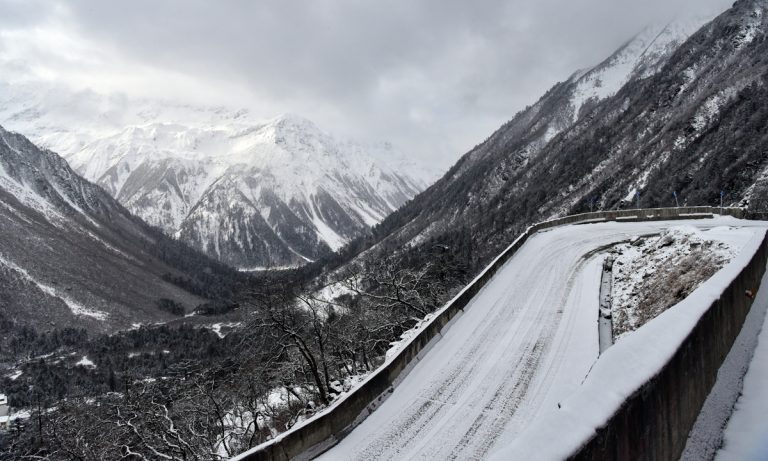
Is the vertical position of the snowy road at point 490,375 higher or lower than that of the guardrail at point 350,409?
lower

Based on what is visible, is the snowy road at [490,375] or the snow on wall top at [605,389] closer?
the snow on wall top at [605,389]

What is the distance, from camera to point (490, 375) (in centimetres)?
1417

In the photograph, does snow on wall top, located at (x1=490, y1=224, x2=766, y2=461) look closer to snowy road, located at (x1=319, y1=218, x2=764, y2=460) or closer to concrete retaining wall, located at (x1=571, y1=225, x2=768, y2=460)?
concrete retaining wall, located at (x1=571, y1=225, x2=768, y2=460)

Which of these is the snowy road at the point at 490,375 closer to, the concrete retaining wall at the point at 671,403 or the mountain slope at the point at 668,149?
the concrete retaining wall at the point at 671,403

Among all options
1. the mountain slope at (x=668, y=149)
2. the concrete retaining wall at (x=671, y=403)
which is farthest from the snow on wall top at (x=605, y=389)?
the mountain slope at (x=668, y=149)

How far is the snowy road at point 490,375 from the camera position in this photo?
11094mm

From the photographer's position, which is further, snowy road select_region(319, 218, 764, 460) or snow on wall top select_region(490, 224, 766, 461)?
snowy road select_region(319, 218, 764, 460)

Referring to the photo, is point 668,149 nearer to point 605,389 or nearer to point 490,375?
point 490,375

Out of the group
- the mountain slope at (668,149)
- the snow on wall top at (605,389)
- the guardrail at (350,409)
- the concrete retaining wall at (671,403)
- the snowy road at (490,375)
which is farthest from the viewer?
the mountain slope at (668,149)

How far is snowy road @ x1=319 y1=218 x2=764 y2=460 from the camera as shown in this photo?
1109 centimetres

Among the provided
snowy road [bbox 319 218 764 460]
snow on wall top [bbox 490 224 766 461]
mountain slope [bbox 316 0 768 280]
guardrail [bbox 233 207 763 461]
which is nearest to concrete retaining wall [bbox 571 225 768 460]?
snow on wall top [bbox 490 224 766 461]

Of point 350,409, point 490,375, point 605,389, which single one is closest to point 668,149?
point 490,375

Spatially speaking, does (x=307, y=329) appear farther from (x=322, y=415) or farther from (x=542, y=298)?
(x=322, y=415)

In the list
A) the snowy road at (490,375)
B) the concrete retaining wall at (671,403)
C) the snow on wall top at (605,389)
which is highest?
the snow on wall top at (605,389)
